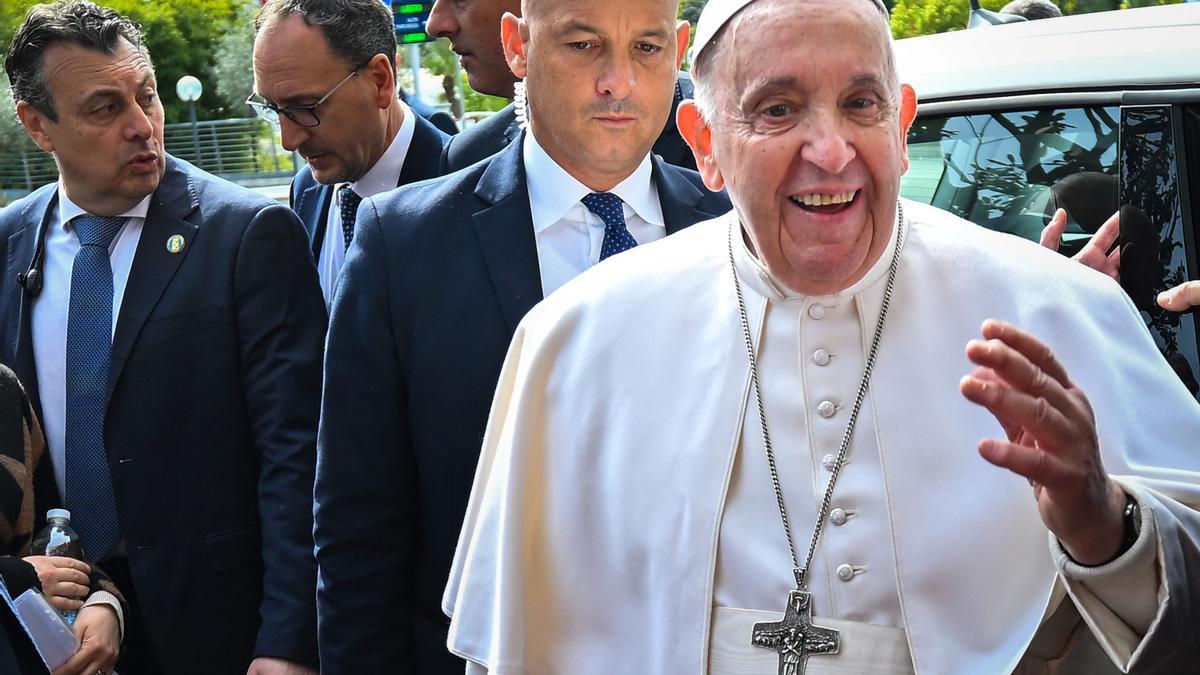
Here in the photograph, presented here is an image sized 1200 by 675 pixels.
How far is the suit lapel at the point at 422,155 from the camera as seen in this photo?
442cm

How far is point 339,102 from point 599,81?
1561 millimetres

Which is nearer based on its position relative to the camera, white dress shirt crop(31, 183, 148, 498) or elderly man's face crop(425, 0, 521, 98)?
white dress shirt crop(31, 183, 148, 498)

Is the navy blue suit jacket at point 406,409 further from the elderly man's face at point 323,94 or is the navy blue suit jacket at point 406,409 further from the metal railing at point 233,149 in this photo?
the metal railing at point 233,149

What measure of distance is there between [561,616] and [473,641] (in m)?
0.16

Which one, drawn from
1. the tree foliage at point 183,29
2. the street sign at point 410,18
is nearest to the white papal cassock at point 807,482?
the street sign at point 410,18

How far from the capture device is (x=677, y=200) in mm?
3193

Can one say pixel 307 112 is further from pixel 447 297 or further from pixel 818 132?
pixel 818 132

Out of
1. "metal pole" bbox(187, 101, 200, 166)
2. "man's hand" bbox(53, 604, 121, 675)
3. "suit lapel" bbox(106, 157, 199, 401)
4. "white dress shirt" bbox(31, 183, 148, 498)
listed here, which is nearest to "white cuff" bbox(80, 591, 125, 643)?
"man's hand" bbox(53, 604, 121, 675)

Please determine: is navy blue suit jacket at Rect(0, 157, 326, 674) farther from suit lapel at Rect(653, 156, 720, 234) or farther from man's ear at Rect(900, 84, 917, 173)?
man's ear at Rect(900, 84, 917, 173)

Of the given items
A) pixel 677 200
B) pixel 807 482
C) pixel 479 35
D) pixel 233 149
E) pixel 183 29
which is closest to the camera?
pixel 807 482

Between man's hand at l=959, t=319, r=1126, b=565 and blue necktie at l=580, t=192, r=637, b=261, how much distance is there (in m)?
1.25

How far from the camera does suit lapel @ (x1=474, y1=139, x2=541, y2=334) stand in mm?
2916

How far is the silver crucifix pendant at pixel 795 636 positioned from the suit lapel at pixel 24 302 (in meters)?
2.15

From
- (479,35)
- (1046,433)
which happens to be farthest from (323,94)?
(1046,433)
